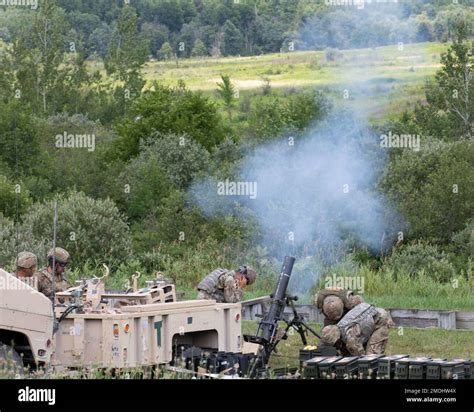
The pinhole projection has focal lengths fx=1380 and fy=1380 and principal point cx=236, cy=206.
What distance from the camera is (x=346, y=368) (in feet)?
48.1

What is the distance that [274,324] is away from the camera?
16906 mm

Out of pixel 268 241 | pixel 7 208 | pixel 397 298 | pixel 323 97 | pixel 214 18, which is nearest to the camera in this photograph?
pixel 397 298

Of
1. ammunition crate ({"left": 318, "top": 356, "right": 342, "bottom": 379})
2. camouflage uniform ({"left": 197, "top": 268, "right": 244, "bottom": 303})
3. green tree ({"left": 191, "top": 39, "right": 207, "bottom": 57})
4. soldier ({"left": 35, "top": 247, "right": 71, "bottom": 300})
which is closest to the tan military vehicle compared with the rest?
soldier ({"left": 35, "top": 247, "right": 71, "bottom": 300})

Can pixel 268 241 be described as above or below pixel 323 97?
below

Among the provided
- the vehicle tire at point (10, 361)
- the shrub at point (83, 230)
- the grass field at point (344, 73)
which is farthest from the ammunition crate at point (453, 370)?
the grass field at point (344, 73)

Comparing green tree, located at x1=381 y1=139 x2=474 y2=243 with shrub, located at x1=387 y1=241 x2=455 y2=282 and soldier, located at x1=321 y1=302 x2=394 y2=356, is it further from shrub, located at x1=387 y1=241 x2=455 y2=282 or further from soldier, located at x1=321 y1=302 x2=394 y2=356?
soldier, located at x1=321 y1=302 x2=394 y2=356

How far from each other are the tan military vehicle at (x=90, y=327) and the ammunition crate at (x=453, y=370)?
3.25m

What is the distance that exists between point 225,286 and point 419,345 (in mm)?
3150

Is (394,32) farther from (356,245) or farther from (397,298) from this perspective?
(397,298)

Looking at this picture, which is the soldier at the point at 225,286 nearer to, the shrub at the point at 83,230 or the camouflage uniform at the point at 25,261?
the camouflage uniform at the point at 25,261

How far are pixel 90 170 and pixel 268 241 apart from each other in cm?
1555

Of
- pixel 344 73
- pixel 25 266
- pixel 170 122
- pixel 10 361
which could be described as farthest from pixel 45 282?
pixel 344 73

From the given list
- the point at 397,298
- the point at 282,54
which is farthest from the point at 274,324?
the point at 282,54

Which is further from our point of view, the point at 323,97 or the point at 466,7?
the point at 466,7
